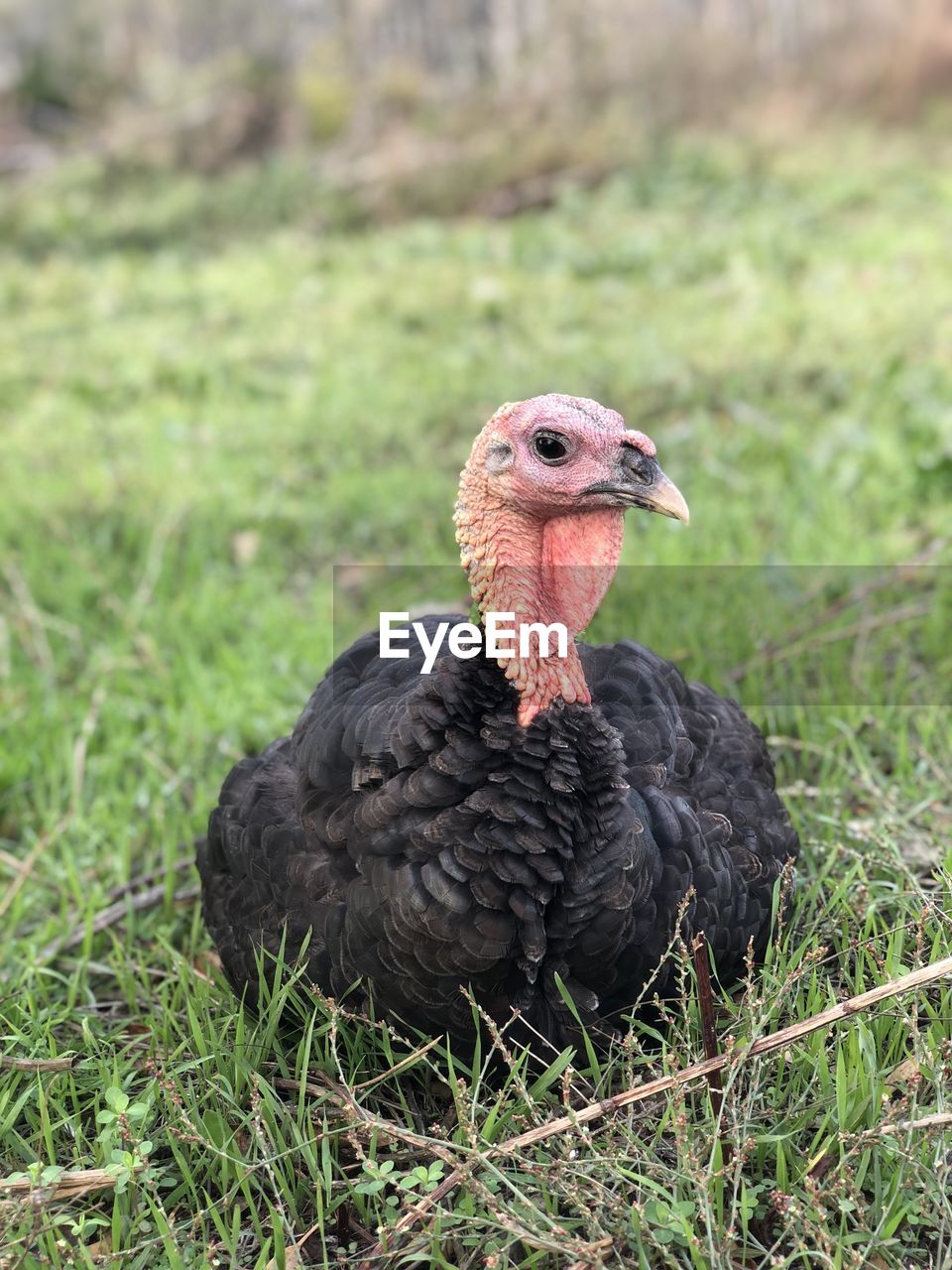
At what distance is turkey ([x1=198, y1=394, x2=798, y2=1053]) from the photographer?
2.28 meters

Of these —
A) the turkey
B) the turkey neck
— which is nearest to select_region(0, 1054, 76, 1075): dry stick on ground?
the turkey

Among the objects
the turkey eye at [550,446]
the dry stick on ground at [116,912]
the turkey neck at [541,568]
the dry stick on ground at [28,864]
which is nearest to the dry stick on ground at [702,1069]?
the turkey neck at [541,568]

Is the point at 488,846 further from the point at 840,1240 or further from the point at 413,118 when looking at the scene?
the point at 413,118

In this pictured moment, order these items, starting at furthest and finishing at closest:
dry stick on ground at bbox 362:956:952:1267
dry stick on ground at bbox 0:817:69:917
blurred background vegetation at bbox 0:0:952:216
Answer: blurred background vegetation at bbox 0:0:952:216 → dry stick on ground at bbox 0:817:69:917 → dry stick on ground at bbox 362:956:952:1267

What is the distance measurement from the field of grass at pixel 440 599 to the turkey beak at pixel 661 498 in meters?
0.88

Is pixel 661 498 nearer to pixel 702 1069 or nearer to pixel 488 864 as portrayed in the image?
pixel 488 864

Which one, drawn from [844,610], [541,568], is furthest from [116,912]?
[844,610]

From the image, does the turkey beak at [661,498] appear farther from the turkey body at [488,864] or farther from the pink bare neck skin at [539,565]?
the turkey body at [488,864]

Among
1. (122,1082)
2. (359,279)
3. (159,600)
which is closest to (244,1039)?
(122,1082)

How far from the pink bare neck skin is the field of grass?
641mm

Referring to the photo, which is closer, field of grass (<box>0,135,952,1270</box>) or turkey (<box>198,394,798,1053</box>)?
field of grass (<box>0,135,952,1270</box>)

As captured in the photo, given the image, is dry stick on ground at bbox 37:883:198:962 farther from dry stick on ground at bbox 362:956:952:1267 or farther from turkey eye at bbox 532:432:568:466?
turkey eye at bbox 532:432:568:466

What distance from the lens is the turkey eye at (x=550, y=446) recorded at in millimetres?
2326

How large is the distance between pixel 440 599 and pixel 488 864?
7.85 feet
